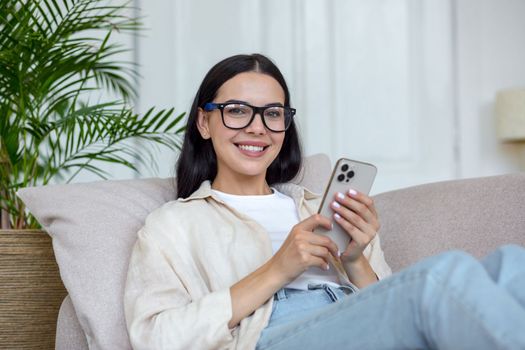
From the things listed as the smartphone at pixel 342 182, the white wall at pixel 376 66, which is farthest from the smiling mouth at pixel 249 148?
the white wall at pixel 376 66

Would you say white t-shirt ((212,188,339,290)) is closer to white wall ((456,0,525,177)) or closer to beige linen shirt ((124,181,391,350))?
beige linen shirt ((124,181,391,350))

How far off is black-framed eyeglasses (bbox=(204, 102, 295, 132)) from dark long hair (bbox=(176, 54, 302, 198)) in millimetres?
73

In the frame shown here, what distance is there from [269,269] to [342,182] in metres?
0.22

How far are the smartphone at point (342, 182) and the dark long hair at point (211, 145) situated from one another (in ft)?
1.17

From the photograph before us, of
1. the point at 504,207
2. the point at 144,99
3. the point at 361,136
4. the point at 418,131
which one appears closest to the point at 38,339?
the point at 504,207

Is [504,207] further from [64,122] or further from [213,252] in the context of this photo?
[64,122]

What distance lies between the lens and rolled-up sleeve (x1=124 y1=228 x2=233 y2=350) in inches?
52.2

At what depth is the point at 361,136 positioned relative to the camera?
344 cm

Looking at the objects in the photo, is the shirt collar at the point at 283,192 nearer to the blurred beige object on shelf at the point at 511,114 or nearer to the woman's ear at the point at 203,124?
the woman's ear at the point at 203,124

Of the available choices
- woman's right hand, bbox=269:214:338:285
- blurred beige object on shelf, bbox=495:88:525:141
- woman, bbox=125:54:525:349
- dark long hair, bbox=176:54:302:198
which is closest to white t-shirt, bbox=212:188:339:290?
woman, bbox=125:54:525:349

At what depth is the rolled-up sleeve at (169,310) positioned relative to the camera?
1327 mm

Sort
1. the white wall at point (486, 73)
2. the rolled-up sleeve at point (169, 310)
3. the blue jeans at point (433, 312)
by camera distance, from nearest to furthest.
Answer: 1. the blue jeans at point (433, 312)
2. the rolled-up sleeve at point (169, 310)
3. the white wall at point (486, 73)

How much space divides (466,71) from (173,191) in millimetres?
2190

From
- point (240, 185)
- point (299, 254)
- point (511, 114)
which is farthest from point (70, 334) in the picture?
point (511, 114)
